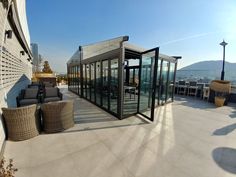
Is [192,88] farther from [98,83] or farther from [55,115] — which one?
[55,115]

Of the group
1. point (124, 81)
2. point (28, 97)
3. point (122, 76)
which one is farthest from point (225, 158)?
point (28, 97)

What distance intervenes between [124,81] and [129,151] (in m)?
3.87

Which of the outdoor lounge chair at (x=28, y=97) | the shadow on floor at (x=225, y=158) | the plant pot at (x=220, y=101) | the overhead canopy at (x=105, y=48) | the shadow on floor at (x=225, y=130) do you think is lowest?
the shadow on floor at (x=225, y=158)

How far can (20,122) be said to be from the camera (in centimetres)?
279

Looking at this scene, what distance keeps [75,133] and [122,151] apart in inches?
55.8

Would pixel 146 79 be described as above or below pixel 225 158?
above

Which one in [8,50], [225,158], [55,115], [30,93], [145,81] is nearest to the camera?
[225,158]

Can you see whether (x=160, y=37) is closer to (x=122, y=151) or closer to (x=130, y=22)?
(x=130, y=22)

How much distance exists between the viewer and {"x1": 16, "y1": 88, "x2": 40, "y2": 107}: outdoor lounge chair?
4543 millimetres

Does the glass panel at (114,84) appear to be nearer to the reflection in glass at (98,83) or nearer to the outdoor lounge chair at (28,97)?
the reflection in glass at (98,83)

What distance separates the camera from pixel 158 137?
10.5ft

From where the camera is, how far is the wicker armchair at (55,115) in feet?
10.4

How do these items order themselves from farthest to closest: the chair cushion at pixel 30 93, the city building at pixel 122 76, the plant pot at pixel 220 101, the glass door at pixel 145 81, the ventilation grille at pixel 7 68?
1. the plant pot at pixel 220 101
2. the chair cushion at pixel 30 93
3. the glass door at pixel 145 81
4. the city building at pixel 122 76
5. the ventilation grille at pixel 7 68

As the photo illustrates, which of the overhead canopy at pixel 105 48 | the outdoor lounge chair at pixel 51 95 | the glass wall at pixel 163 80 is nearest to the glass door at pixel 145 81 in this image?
the overhead canopy at pixel 105 48
